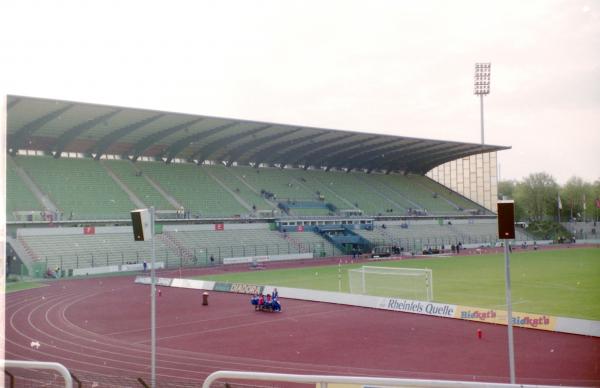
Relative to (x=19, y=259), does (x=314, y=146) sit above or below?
above

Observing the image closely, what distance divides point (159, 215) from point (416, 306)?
38042 millimetres

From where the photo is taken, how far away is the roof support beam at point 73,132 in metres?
51.7

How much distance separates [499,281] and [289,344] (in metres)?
20.2

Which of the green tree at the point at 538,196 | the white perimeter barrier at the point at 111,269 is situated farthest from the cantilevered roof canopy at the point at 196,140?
the green tree at the point at 538,196

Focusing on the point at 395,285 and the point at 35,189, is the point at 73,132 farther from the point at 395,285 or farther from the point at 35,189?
the point at 395,285

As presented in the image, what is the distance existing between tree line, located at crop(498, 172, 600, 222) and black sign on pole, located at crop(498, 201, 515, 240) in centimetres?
8080

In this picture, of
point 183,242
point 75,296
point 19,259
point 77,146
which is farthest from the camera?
point 77,146

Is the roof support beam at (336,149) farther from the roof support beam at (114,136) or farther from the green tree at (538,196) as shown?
the green tree at (538,196)

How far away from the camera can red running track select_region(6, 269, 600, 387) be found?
15.6m

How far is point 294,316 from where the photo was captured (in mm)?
25219

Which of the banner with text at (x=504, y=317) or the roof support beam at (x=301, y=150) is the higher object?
the roof support beam at (x=301, y=150)

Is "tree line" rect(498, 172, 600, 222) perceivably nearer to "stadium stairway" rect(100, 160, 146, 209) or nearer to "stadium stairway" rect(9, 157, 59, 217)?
"stadium stairway" rect(100, 160, 146, 209)

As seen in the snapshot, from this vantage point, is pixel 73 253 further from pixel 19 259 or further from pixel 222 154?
pixel 222 154

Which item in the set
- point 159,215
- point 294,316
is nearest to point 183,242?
point 159,215
